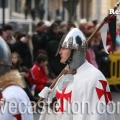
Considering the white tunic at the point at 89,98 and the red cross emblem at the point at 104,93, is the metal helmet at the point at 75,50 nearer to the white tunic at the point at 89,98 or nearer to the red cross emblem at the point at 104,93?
the white tunic at the point at 89,98

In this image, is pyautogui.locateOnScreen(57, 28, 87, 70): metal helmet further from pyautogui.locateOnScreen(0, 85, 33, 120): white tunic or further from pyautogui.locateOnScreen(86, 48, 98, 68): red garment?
pyautogui.locateOnScreen(86, 48, 98, 68): red garment

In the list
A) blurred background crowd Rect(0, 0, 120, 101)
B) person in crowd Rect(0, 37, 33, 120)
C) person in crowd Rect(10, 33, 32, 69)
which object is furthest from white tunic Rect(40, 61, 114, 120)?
person in crowd Rect(10, 33, 32, 69)

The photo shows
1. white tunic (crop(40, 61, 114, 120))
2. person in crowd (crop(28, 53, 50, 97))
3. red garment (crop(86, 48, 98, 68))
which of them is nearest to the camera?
white tunic (crop(40, 61, 114, 120))

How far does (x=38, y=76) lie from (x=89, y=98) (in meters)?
7.81

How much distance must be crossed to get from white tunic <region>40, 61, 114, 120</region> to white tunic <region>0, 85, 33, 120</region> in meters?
1.51

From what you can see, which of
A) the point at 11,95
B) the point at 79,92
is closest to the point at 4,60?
the point at 11,95

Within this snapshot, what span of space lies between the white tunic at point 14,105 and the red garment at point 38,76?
30.1 feet

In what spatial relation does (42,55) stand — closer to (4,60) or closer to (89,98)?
(89,98)

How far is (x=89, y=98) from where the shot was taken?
8.14 meters

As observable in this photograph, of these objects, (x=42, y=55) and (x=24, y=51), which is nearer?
(x=42, y=55)

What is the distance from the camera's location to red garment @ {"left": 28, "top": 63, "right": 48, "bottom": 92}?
15.9m

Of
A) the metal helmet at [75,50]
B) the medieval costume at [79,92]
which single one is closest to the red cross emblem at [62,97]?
the medieval costume at [79,92]

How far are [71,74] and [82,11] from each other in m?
53.4

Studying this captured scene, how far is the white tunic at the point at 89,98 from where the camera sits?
8109mm
